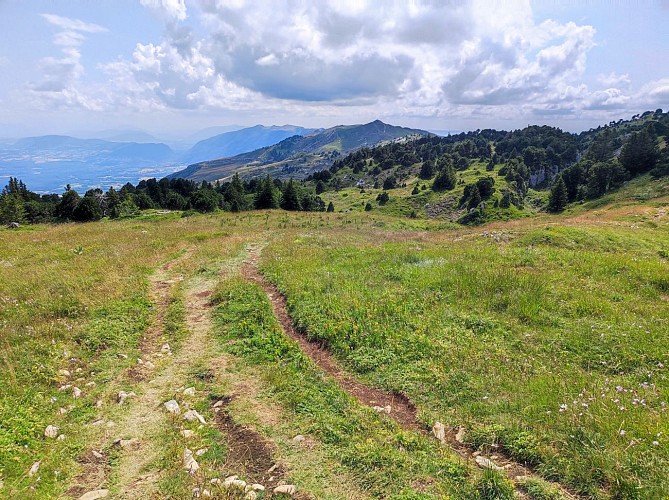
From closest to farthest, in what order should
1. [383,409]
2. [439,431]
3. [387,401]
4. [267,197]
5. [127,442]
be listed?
[127,442] < [439,431] < [383,409] < [387,401] < [267,197]

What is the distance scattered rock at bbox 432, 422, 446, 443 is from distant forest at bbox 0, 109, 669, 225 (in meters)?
60.6

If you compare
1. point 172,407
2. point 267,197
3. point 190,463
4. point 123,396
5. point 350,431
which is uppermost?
point 267,197

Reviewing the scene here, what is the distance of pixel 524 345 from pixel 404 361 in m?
3.09

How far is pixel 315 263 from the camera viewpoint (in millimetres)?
15844

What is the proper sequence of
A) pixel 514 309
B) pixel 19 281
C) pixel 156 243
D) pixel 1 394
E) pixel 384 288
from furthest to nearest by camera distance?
pixel 156 243 < pixel 19 281 < pixel 384 288 < pixel 514 309 < pixel 1 394

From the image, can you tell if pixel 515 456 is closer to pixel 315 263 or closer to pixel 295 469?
pixel 295 469

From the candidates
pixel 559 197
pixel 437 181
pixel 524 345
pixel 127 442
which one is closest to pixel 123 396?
pixel 127 442

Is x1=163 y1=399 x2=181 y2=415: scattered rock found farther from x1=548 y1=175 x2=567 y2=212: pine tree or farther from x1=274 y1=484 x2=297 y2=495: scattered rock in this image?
x1=548 y1=175 x2=567 y2=212: pine tree

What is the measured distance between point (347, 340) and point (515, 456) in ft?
15.4

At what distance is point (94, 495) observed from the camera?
5.00 meters

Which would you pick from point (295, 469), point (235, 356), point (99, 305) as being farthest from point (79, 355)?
point (295, 469)

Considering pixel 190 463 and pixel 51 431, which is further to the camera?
pixel 51 431

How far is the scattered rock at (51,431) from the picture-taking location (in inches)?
240

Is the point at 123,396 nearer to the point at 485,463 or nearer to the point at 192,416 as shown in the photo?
the point at 192,416
